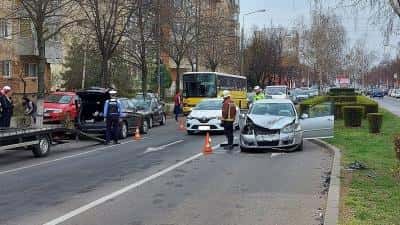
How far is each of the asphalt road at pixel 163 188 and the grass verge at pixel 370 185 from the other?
49 cm

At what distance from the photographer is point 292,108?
19.8m

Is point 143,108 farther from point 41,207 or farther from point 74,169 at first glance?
point 41,207

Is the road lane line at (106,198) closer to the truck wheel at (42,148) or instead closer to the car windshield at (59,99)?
the truck wheel at (42,148)

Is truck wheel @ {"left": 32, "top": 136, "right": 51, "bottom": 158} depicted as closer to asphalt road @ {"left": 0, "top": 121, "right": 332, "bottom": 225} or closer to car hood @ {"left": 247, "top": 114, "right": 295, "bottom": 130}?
asphalt road @ {"left": 0, "top": 121, "right": 332, "bottom": 225}

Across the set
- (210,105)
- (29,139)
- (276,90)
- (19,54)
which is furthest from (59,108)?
(276,90)

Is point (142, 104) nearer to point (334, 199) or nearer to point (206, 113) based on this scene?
point (206, 113)

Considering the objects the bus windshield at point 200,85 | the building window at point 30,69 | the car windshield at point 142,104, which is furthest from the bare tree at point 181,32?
the car windshield at point 142,104

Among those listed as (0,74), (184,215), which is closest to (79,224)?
(184,215)

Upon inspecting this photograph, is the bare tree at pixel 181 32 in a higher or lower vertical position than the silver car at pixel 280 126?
higher

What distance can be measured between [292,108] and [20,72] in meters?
30.7

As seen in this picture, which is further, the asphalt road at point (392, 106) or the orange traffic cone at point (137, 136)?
the asphalt road at point (392, 106)

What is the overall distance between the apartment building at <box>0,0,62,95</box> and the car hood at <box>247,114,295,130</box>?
26854 mm

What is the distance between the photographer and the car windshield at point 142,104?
94.7 ft

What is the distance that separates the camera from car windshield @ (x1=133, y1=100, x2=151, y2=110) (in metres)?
28.9
